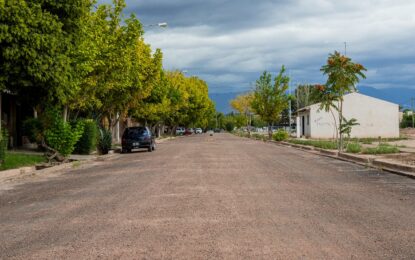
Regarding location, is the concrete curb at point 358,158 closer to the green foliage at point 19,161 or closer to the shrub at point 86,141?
the green foliage at point 19,161

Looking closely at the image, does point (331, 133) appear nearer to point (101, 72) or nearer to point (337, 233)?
point (101, 72)

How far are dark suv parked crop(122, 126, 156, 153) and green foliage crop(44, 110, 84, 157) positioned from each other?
33.7 ft

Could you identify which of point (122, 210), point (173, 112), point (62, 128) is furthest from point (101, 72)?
point (173, 112)

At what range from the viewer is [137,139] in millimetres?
36469

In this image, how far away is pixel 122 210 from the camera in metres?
10.2

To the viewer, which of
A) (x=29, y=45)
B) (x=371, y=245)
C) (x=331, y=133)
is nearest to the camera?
(x=371, y=245)

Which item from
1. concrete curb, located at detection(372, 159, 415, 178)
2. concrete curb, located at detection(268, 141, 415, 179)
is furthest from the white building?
concrete curb, located at detection(372, 159, 415, 178)

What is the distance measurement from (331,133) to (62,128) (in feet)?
145

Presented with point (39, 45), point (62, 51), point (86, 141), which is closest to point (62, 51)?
point (62, 51)

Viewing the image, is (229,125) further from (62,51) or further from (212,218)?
(212,218)

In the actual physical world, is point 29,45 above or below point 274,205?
above

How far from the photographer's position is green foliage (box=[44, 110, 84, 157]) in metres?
25.5

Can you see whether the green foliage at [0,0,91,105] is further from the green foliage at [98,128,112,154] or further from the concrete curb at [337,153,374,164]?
the green foliage at [98,128,112,154]

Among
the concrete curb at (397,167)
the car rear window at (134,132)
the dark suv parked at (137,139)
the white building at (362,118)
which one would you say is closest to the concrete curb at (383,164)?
the concrete curb at (397,167)
